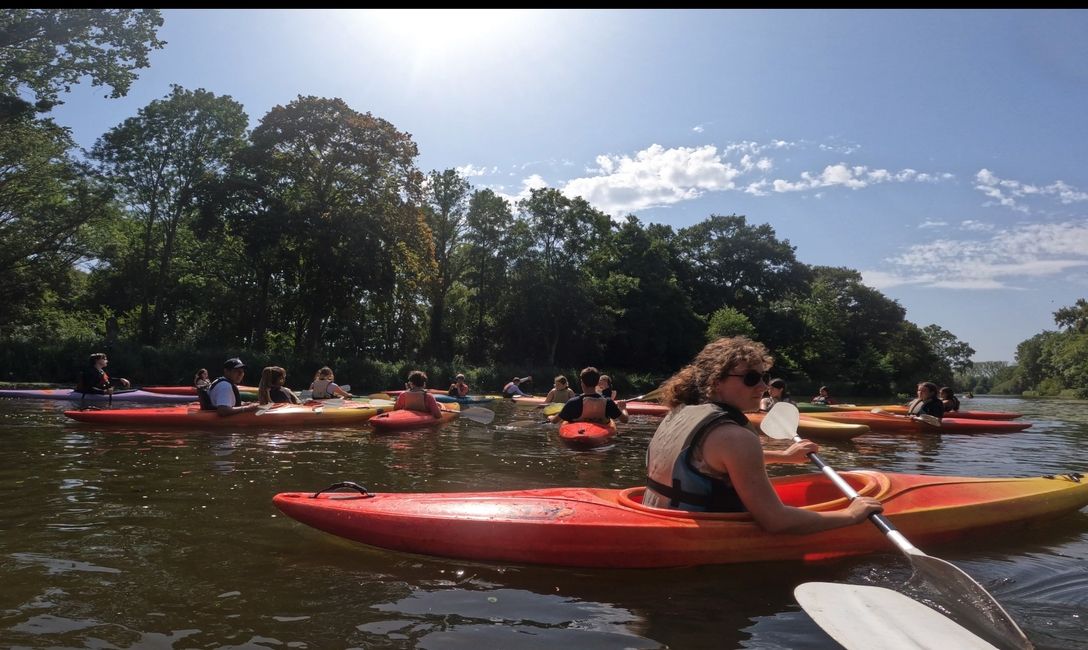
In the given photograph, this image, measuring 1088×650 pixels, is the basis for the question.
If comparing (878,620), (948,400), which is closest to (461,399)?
(948,400)

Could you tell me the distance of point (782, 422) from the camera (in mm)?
5645

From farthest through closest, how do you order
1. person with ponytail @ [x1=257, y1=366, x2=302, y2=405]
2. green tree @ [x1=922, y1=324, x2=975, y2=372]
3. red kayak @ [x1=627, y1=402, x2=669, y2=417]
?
1. green tree @ [x1=922, y1=324, x2=975, y2=372]
2. red kayak @ [x1=627, y1=402, x2=669, y2=417]
3. person with ponytail @ [x1=257, y1=366, x2=302, y2=405]

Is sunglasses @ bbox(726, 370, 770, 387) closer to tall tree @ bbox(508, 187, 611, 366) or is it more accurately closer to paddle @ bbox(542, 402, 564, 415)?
paddle @ bbox(542, 402, 564, 415)

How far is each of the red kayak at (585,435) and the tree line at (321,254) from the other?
17568 millimetres

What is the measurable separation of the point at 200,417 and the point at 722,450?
8.41 m

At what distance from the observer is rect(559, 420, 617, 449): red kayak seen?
8773mm

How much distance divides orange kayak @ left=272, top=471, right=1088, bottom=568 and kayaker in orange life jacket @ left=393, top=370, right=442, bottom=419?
6.45 meters

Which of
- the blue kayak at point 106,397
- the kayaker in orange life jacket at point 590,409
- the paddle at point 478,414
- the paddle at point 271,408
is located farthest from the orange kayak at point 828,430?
the blue kayak at point 106,397

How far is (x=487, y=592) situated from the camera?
3.32 m

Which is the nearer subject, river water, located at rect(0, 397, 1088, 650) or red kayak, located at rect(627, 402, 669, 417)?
river water, located at rect(0, 397, 1088, 650)

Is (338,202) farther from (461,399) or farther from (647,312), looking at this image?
(647,312)

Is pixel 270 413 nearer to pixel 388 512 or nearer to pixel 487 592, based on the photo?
pixel 388 512

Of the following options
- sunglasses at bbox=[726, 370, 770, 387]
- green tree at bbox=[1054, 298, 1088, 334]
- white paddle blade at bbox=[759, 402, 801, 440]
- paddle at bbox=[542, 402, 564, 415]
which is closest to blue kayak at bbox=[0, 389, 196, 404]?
paddle at bbox=[542, 402, 564, 415]

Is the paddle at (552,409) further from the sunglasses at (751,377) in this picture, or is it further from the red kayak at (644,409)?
the sunglasses at (751,377)
